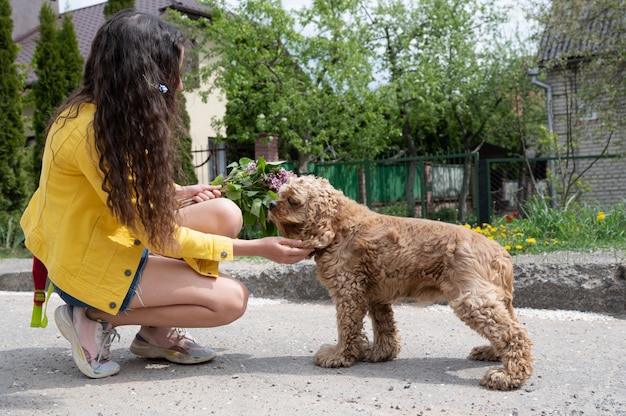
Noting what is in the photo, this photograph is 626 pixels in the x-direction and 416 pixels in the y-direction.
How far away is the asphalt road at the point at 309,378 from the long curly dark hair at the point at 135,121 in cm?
85

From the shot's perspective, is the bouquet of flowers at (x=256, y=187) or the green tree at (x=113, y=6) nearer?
the bouquet of flowers at (x=256, y=187)

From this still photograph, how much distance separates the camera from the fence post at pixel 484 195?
10.1m

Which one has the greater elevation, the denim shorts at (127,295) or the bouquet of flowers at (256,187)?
the bouquet of flowers at (256,187)

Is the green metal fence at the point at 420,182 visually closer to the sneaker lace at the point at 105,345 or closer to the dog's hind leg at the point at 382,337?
the dog's hind leg at the point at 382,337

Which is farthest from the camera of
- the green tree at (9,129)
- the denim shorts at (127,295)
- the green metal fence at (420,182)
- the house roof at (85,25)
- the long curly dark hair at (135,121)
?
the house roof at (85,25)

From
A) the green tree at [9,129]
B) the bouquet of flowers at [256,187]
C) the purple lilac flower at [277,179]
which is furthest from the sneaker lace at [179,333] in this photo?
the green tree at [9,129]

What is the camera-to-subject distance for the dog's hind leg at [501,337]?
314cm

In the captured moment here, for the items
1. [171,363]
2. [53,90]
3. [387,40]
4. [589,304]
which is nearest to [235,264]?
[171,363]

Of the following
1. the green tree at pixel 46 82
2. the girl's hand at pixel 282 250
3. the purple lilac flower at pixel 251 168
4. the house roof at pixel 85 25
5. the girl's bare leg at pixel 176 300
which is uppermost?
the house roof at pixel 85 25

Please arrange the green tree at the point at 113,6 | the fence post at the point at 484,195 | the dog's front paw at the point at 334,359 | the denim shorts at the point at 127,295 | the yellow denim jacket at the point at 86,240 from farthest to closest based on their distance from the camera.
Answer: the green tree at the point at 113,6 → the fence post at the point at 484,195 → the dog's front paw at the point at 334,359 → the denim shorts at the point at 127,295 → the yellow denim jacket at the point at 86,240

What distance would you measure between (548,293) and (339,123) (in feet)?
35.4

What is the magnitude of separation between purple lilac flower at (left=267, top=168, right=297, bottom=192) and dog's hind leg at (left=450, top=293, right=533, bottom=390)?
1498 millimetres

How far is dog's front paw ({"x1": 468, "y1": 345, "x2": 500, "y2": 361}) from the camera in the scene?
Result: 3701 mm

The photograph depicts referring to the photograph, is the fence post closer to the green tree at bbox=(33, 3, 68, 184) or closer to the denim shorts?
the denim shorts
